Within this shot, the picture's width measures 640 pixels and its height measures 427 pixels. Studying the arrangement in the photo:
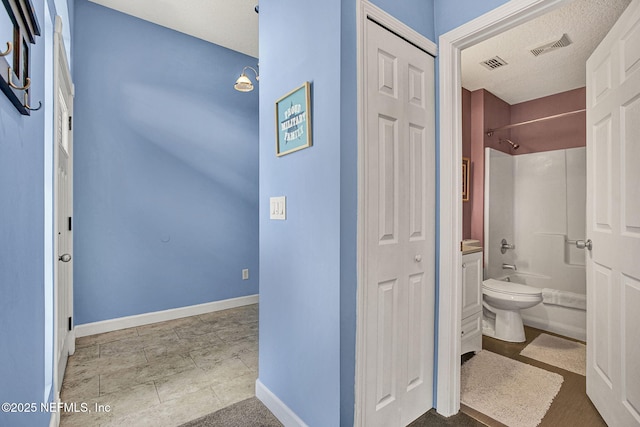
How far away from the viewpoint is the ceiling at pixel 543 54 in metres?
2.21

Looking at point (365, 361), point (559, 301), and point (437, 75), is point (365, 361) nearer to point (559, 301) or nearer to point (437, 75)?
point (437, 75)

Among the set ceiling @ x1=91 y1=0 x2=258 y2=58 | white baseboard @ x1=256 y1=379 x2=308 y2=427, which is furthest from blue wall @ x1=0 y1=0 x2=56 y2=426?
ceiling @ x1=91 y1=0 x2=258 y2=58

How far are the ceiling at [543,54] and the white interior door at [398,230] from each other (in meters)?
1.39

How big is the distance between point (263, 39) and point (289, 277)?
4.75ft

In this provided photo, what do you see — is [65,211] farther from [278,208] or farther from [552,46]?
A: [552,46]

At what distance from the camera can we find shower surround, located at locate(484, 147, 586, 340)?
316 cm

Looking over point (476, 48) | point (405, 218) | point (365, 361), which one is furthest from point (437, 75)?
point (365, 361)

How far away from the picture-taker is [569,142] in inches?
134

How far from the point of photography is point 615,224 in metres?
1.56

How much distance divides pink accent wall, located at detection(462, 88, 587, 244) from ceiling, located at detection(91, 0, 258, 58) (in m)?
2.53

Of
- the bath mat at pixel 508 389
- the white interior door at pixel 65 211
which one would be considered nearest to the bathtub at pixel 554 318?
the bath mat at pixel 508 389

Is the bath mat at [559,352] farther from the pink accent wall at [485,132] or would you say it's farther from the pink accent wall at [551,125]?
the pink accent wall at [551,125]

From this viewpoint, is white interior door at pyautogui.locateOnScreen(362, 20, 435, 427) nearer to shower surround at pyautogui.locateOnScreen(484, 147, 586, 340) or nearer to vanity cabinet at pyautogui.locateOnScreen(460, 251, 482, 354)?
vanity cabinet at pyautogui.locateOnScreen(460, 251, 482, 354)

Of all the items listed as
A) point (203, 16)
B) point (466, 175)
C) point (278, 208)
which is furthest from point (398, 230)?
point (203, 16)
